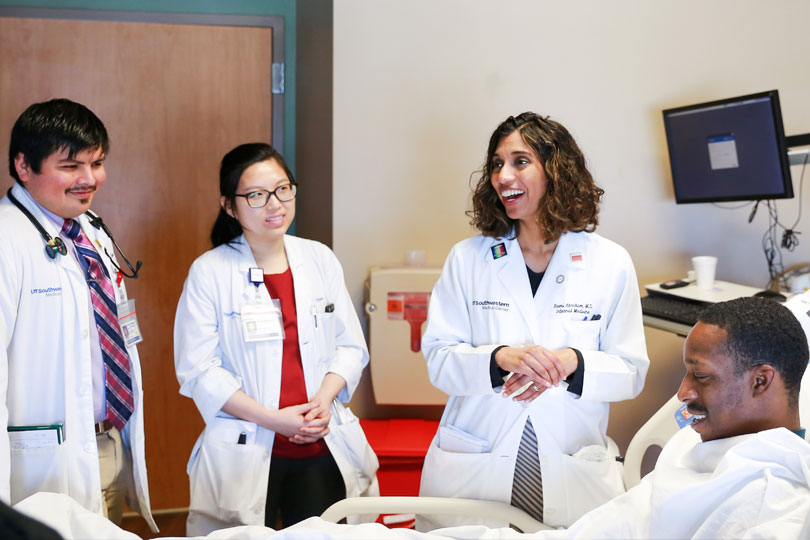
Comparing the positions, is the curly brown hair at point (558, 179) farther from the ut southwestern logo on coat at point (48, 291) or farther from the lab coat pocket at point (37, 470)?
the lab coat pocket at point (37, 470)

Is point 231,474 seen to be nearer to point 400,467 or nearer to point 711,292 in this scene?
point 400,467

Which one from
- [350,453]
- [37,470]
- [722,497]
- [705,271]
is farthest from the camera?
[705,271]

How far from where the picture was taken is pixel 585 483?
5.83ft

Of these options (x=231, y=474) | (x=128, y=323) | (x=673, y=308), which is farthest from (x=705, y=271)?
(x=128, y=323)

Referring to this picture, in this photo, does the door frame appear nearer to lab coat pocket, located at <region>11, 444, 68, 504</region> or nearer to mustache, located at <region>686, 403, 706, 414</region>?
lab coat pocket, located at <region>11, 444, 68, 504</region>

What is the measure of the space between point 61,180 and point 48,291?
0.86 feet

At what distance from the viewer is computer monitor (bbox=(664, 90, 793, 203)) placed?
254 centimetres

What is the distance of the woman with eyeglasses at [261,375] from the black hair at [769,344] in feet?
3.41

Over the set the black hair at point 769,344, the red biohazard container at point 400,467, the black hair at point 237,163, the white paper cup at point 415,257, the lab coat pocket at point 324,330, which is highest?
the black hair at point 237,163

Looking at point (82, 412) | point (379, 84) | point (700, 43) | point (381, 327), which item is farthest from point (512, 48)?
point (82, 412)

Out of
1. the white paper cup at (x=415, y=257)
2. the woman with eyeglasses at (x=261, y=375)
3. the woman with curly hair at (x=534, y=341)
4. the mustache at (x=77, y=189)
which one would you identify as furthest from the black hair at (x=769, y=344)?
the white paper cup at (x=415, y=257)

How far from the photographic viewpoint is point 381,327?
9.27 ft

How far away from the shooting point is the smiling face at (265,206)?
1.99m

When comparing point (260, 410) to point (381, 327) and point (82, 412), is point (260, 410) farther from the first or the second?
point (381, 327)
